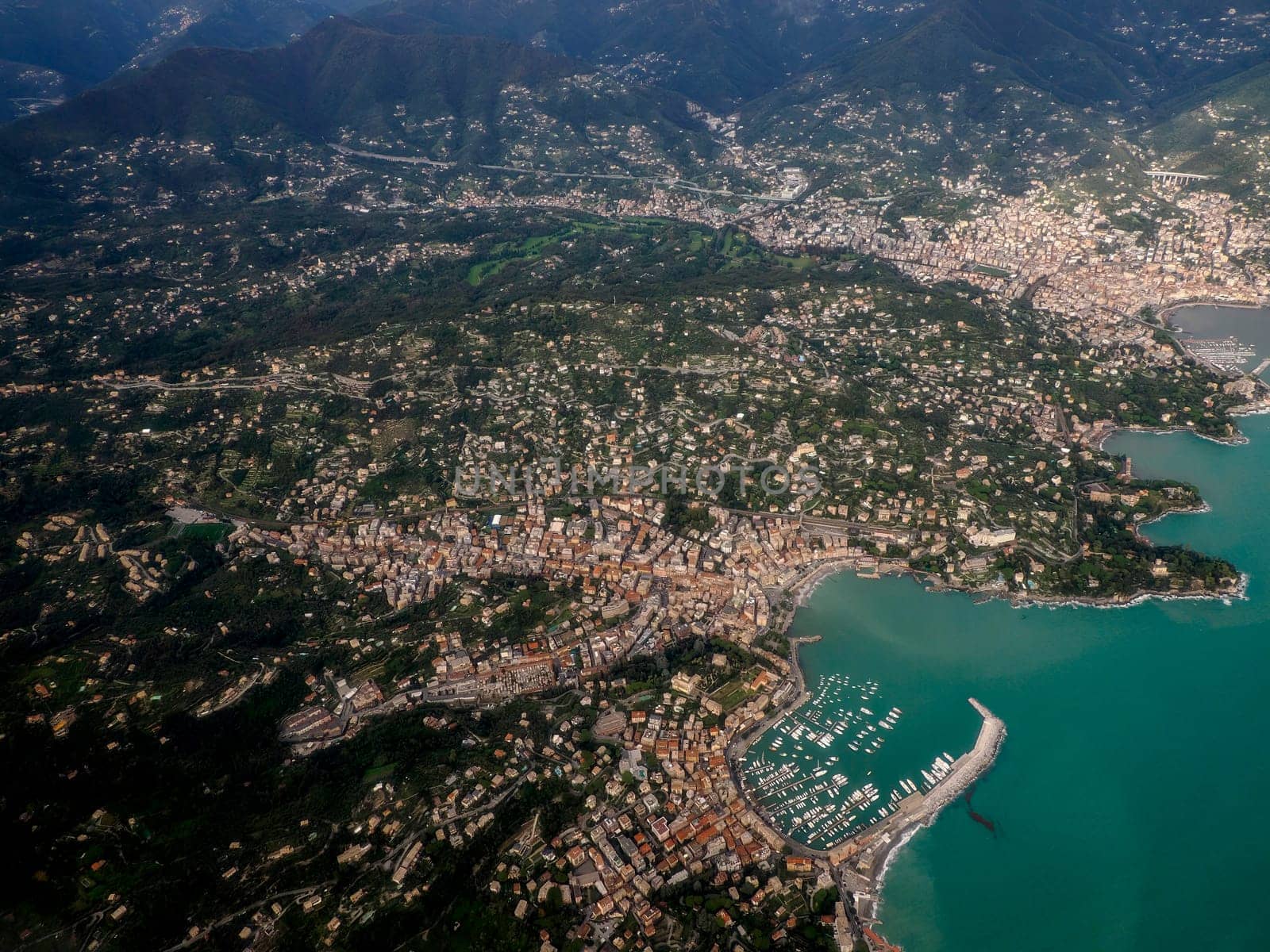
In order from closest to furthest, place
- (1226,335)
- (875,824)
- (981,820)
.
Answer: (875,824), (981,820), (1226,335)

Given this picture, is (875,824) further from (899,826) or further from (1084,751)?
(1084,751)

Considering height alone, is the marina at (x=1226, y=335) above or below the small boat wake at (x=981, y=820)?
above

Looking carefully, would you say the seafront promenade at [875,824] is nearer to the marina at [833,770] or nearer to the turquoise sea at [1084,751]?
the marina at [833,770]

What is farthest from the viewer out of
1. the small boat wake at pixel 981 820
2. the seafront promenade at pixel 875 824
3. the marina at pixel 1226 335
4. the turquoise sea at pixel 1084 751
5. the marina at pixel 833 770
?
the marina at pixel 1226 335

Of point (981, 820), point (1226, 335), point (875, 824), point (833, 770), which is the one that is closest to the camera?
point (875, 824)

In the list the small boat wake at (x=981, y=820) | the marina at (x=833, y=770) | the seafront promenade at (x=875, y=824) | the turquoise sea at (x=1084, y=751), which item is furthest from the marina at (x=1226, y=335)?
the small boat wake at (x=981, y=820)

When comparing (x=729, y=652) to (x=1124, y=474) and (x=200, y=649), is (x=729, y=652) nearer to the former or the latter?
(x=200, y=649)

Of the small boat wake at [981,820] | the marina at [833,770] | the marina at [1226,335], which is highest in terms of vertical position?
the marina at [1226,335]

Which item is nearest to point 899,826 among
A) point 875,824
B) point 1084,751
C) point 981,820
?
point 875,824

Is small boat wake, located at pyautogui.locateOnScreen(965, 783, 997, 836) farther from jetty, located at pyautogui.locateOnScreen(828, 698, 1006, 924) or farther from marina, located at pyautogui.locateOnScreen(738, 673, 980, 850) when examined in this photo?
marina, located at pyautogui.locateOnScreen(738, 673, 980, 850)
